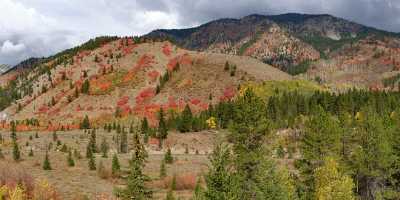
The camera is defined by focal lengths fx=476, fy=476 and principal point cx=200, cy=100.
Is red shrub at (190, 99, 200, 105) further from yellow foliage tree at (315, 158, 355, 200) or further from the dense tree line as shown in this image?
yellow foliage tree at (315, 158, 355, 200)

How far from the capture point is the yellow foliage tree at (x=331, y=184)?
129 feet

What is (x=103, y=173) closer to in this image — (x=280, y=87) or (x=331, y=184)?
(x=331, y=184)

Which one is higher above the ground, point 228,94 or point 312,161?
point 228,94

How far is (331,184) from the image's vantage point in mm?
40906

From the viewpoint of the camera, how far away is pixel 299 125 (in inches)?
5143

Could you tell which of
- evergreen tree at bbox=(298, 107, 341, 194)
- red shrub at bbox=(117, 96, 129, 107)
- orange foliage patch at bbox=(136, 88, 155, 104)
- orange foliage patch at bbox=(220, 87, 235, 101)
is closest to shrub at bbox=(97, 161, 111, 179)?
evergreen tree at bbox=(298, 107, 341, 194)

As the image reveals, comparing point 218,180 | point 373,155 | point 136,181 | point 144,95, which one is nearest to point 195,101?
point 144,95

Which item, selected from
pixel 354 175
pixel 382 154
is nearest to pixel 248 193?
pixel 382 154

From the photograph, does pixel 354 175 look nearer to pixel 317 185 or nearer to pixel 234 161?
pixel 317 185

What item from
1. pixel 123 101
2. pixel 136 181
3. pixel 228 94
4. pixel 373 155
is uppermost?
pixel 228 94

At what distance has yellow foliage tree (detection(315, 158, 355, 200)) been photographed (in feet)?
129

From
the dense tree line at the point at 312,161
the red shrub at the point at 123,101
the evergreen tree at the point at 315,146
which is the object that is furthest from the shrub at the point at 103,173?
the red shrub at the point at 123,101

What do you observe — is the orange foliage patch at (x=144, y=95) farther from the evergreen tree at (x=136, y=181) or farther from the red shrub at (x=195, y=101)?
the evergreen tree at (x=136, y=181)

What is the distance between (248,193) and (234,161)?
3.15 metres
